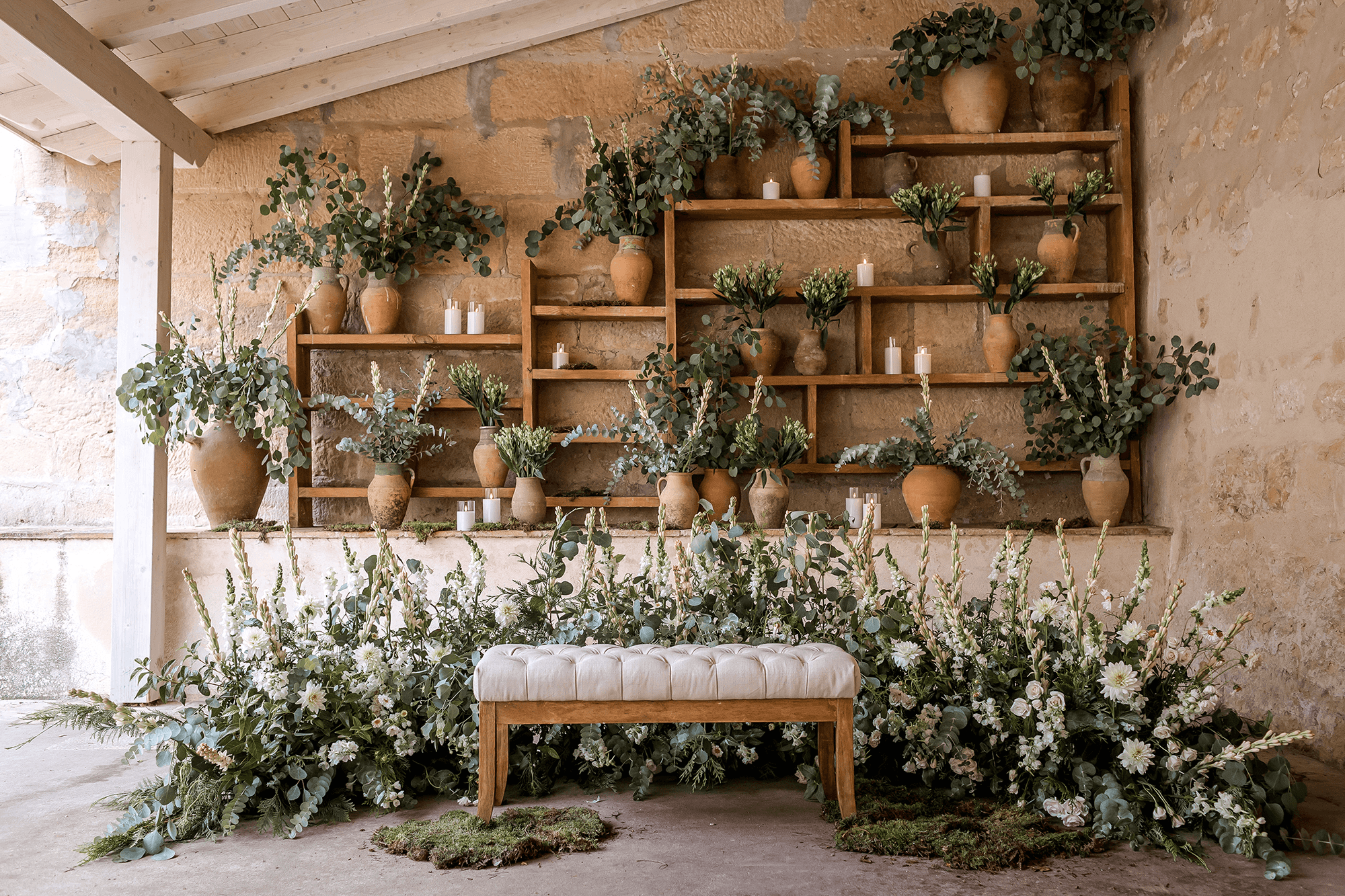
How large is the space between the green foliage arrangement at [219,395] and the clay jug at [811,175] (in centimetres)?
223

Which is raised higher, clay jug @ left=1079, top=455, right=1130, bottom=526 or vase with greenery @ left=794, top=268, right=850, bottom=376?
vase with greenery @ left=794, top=268, right=850, bottom=376

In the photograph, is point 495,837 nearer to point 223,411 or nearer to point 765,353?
point 223,411

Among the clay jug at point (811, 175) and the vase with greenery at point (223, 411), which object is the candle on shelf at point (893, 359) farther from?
the vase with greenery at point (223, 411)

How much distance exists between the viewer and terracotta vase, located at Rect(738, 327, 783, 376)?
4.22 metres

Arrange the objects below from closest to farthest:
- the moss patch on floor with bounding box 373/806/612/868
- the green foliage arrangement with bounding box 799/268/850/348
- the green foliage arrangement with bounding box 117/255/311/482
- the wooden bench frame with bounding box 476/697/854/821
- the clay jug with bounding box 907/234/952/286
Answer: the moss patch on floor with bounding box 373/806/612/868 < the wooden bench frame with bounding box 476/697/854/821 < the green foliage arrangement with bounding box 117/255/311/482 < the green foliage arrangement with bounding box 799/268/850/348 < the clay jug with bounding box 907/234/952/286

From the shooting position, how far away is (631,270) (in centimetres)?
425

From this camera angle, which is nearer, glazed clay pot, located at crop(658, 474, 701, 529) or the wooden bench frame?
the wooden bench frame

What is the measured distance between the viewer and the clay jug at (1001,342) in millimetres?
4191

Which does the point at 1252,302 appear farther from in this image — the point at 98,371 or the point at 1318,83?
the point at 98,371

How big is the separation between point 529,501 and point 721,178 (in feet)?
5.66

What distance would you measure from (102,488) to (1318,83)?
4974mm

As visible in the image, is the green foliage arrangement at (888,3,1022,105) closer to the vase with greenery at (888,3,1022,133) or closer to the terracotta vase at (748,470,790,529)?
the vase with greenery at (888,3,1022,133)

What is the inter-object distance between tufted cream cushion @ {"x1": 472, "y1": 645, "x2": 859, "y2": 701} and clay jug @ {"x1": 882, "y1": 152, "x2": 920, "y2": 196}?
2810 mm

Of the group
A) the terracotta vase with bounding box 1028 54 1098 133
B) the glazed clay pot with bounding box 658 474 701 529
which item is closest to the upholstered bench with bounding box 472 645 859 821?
the glazed clay pot with bounding box 658 474 701 529
